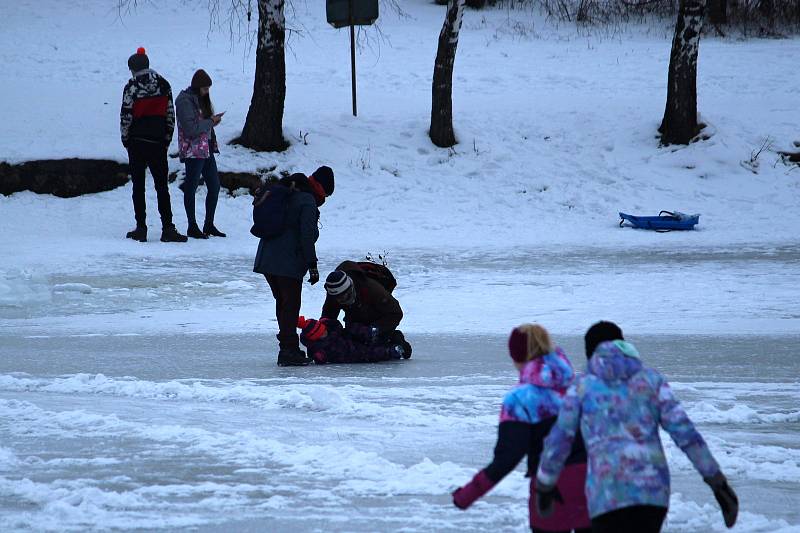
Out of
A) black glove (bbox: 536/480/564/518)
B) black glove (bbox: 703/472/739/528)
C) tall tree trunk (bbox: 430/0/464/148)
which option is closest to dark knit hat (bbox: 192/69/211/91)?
tall tree trunk (bbox: 430/0/464/148)

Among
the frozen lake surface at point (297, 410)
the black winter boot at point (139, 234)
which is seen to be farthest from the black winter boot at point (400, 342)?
the black winter boot at point (139, 234)

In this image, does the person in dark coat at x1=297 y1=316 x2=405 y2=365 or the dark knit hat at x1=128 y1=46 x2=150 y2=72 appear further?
the dark knit hat at x1=128 y1=46 x2=150 y2=72

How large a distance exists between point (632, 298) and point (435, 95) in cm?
897

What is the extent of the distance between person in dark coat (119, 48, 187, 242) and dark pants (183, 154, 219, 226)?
1.12 feet

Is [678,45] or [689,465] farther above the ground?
[678,45]

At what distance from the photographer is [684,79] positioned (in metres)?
19.7

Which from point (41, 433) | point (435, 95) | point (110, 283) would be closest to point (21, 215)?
point (110, 283)

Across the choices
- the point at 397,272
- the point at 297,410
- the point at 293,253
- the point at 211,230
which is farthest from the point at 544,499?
the point at 211,230

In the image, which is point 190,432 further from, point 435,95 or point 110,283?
point 435,95

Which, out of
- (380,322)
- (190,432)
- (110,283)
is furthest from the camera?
(110,283)

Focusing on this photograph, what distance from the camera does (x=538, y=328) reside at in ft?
12.9

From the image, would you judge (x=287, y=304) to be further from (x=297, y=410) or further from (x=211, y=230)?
(x=211, y=230)

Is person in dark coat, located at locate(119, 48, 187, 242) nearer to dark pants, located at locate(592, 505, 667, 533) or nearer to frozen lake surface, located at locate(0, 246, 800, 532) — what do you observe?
frozen lake surface, located at locate(0, 246, 800, 532)

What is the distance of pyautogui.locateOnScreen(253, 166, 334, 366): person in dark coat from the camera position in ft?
27.8
